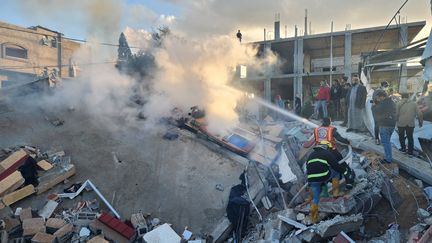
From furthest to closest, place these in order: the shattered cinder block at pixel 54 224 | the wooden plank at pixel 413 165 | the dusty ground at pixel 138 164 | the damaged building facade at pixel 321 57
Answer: the damaged building facade at pixel 321 57 → the dusty ground at pixel 138 164 → the wooden plank at pixel 413 165 → the shattered cinder block at pixel 54 224

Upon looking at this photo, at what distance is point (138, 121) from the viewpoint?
9.76 meters

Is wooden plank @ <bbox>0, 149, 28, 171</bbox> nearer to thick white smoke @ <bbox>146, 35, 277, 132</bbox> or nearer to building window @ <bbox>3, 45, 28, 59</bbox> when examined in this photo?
thick white smoke @ <bbox>146, 35, 277, 132</bbox>

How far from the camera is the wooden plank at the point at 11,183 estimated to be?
5.98m

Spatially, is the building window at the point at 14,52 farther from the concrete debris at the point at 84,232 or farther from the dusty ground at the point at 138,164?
the concrete debris at the point at 84,232

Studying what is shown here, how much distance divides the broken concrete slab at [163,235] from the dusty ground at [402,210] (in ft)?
10.6

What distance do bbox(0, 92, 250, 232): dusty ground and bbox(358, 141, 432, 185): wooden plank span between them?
11.2 feet

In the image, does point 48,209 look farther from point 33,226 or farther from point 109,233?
point 109,233

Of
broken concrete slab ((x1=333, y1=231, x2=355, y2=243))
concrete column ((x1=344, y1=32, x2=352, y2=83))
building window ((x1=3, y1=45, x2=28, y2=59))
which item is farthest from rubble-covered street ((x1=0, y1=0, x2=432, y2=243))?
building window ((x1=3, y1=45, x2=28, y2=59))

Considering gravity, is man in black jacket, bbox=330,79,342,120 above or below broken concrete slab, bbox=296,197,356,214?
above

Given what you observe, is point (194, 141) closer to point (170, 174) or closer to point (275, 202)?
point (170, 174)

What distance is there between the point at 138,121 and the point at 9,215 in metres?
4.58

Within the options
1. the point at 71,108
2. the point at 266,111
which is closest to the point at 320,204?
the point at 71,108

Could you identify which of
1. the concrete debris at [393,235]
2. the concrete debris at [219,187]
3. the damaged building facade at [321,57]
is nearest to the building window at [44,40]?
the damaged building facade at [321,57]

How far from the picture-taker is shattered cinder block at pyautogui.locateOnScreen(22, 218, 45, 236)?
5.34m
